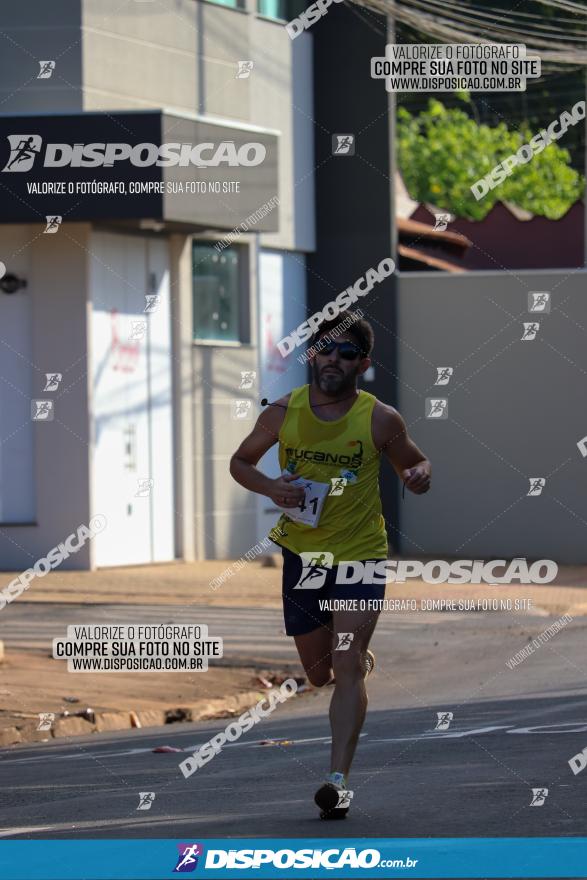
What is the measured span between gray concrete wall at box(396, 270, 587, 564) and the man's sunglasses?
16.8 meters

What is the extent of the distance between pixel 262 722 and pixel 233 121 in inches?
498

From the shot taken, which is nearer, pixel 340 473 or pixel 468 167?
pixel 340 473

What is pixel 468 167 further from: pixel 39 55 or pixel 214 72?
pixel 39 55

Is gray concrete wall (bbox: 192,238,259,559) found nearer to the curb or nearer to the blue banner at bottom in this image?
the curb

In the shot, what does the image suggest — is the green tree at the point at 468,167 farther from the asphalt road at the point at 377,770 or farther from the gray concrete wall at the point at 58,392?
the asphalt road at the point at 377,770

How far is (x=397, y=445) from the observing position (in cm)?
772

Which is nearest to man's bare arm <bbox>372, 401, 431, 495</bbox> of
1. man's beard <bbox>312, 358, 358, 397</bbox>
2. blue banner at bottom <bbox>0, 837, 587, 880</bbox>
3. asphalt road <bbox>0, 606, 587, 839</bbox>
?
man's beard <bbox>312, 358, 358, 397</bbox>

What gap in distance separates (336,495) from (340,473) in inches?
3.8

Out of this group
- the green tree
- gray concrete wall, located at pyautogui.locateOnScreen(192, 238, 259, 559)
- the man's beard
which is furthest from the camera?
the green tree

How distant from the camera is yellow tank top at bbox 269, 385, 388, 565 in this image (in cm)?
762

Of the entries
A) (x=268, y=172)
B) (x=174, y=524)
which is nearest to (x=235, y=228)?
(x=268, y=172)

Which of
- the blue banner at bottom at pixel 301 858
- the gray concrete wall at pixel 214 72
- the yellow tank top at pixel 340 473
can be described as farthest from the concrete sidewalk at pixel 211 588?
the blue banner at bottom at pixel 301 858

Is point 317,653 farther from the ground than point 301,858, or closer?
farther from the ground

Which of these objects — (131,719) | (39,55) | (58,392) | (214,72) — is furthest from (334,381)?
(214,72)
